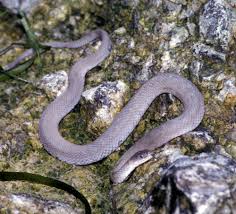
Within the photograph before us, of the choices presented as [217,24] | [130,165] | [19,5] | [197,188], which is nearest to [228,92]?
[217,24]

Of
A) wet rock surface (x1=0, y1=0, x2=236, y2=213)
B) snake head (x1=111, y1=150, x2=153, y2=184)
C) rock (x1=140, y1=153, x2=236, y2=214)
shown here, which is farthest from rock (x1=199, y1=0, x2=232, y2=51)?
rock (x1=140, y1=153, x2=236, y2=214)

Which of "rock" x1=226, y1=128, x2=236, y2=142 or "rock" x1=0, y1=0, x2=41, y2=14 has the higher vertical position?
"rock" x1=0, y1=0, x2=41, y2=14

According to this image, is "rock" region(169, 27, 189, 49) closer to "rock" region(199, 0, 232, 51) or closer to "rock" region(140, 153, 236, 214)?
"rock" region(199, 0, 232, 51)

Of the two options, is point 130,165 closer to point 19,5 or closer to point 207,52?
point 207,52

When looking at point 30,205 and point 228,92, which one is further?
point 228,92

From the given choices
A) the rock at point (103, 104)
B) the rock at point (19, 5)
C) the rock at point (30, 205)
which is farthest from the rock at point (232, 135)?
the rock at point (19, 5)
